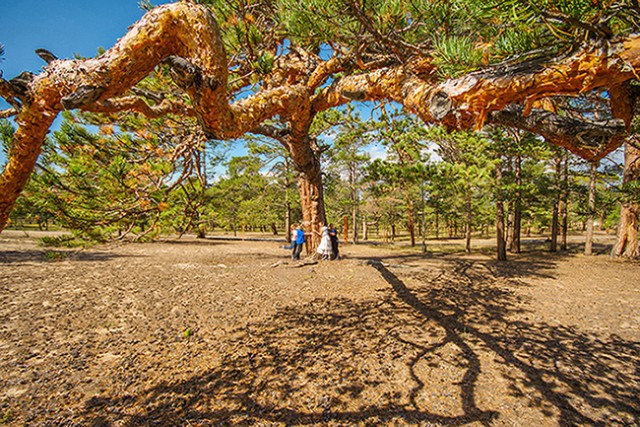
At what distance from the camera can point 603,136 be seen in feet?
4.85

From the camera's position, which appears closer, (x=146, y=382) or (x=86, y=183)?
(x=86, y=183)

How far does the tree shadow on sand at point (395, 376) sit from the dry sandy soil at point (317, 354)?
0.06ft

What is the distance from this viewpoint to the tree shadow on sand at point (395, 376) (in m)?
2.73

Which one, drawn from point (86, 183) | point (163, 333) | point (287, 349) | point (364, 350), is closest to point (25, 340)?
point (163, 333)

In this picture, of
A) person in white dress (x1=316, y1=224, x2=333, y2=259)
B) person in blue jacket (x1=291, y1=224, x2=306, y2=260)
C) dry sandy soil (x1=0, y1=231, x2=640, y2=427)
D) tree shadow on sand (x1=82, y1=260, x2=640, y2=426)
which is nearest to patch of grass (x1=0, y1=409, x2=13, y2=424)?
dry sandy soil (x1=0, y1=231, x2=640, y2=427)

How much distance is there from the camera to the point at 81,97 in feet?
4.64

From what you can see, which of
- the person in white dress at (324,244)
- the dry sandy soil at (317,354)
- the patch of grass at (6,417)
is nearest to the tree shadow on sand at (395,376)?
the dry sandy soil at (317,354)

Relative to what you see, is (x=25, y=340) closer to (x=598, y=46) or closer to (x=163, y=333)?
(x=163, y=333)

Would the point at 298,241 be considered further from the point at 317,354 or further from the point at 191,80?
the point at 191,80

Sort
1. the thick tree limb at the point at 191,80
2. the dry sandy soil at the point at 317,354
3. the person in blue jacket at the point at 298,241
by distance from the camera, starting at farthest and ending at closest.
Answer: the person in blue jacket at the point at 298,241
the dry sandy soil at the point at 317,354
the thick tree limb at the point at 191,80

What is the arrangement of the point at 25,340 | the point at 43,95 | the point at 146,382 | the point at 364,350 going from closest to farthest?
the point at 43,95 → the point at 146,382 → the point at 364,350 → the point at 25,340

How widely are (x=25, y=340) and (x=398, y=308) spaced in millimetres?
6355

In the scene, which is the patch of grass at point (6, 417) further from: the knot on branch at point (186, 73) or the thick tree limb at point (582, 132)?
the thick tree limb at point (582, 132)

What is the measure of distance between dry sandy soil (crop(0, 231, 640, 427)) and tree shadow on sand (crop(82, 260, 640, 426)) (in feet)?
0.06
